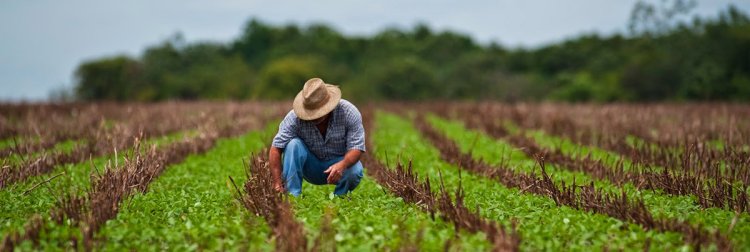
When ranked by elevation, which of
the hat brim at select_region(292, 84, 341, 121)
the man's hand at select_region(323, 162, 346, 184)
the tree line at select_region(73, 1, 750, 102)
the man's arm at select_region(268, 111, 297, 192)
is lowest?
the tree line at select_region(73, 1, 750, 102)

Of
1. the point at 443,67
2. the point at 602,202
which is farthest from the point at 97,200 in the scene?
the point at 443,67

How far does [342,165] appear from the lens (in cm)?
628

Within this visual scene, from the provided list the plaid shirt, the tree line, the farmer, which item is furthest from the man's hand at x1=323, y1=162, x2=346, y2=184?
the tree line

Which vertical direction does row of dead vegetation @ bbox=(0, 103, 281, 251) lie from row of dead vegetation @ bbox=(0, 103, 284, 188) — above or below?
above

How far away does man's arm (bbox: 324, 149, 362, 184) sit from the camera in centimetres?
624

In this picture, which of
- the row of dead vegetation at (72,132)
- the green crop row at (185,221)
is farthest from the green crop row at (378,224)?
the row of dead vegetation at (72,132)

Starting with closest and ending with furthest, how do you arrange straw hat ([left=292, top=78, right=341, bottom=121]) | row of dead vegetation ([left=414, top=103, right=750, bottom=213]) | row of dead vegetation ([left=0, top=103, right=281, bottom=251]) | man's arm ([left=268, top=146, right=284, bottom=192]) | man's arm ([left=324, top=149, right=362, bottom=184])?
row of dead vegetation ([left=0, top=103, right=281, bottom=251]), straw hat ([left=292, top=78, right=341, bottom=121]), man's arm ([left=324, top=149, right=362, bottom=184]), man's arm ([left=268, top=146, right=284, bottom=192]), row of dead vegetation ([left=414, top=103, right=750, bottom=213])

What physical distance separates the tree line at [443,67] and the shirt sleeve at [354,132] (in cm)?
3683

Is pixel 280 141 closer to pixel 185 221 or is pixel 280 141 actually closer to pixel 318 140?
pixel 318 140

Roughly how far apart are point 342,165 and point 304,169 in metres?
0.70

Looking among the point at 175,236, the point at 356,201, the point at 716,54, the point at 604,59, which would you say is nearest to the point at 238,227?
the point at 175,236

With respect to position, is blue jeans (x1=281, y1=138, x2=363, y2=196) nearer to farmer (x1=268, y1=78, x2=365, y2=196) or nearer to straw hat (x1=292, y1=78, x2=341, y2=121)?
farmer (x1=268, y1=78, x2=365, y2=196)

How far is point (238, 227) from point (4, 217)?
2475 mm

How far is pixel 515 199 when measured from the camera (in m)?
6.83
